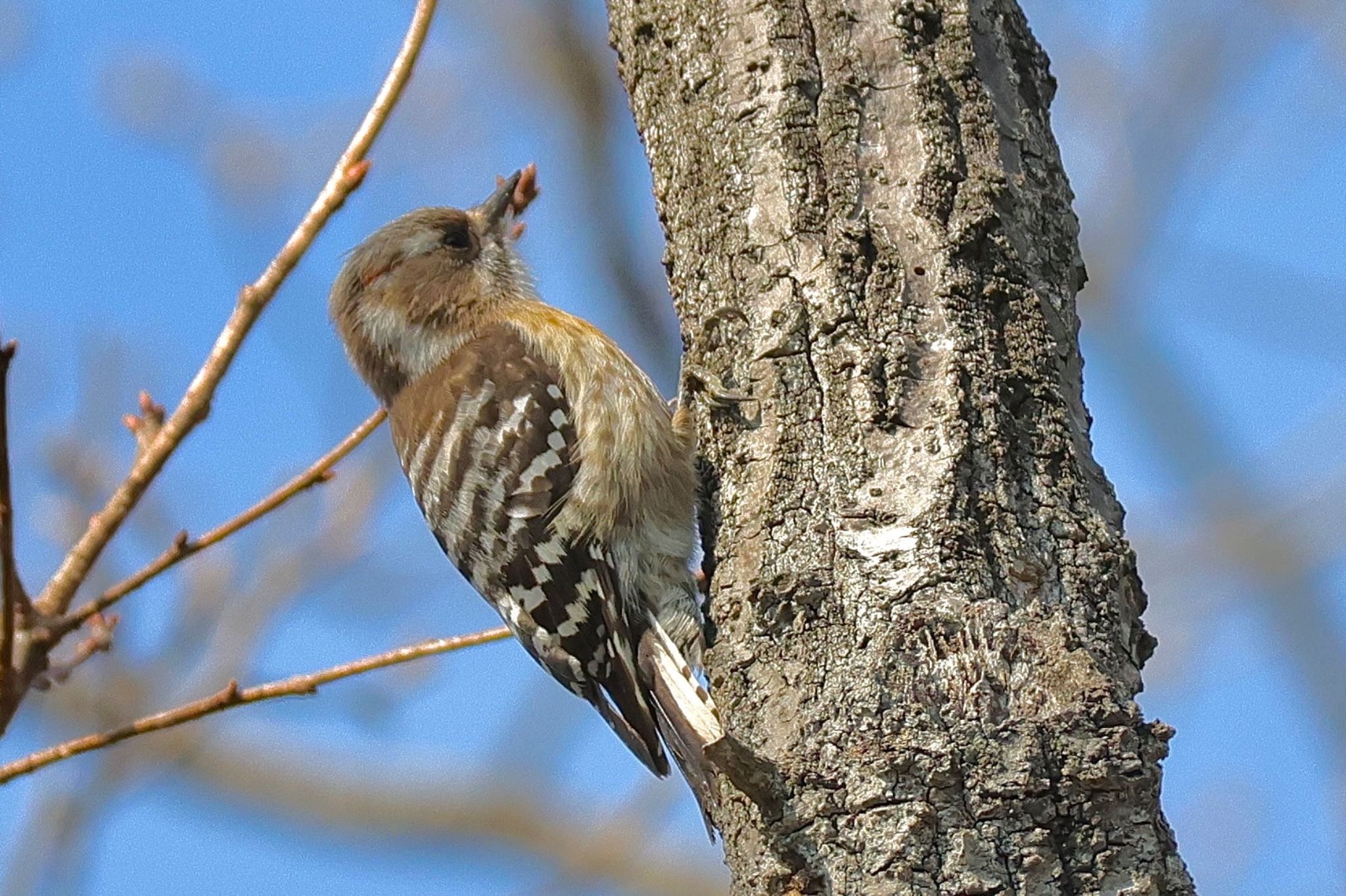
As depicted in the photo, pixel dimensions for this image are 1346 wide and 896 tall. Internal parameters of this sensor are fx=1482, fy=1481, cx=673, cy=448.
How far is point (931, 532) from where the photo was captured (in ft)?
8.35

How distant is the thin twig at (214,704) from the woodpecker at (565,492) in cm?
85

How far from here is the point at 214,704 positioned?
248 cm

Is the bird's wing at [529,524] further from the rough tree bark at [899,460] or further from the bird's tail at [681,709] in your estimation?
the rough tree bark at [899,460]

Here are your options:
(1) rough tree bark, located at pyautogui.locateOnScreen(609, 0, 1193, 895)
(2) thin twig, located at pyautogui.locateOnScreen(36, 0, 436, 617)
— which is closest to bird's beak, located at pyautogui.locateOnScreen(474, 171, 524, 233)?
(1) rough tree bark, located at pyautogui.locateOnScreen(609, 0, 1193, 895)

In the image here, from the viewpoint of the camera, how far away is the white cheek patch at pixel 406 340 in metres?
4.72

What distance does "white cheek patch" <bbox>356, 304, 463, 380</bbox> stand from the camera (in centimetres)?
472

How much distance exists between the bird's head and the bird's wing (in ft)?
0.96

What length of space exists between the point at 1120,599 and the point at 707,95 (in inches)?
54.0

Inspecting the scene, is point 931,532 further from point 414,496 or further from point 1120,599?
point 414,496

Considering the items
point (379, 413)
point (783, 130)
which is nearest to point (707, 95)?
point (783, 130)

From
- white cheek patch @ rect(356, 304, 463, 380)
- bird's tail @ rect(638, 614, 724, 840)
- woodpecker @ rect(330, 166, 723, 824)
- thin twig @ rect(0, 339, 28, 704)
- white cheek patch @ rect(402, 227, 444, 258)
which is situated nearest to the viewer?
thin twig @ rect(0, 339, 28, 704)

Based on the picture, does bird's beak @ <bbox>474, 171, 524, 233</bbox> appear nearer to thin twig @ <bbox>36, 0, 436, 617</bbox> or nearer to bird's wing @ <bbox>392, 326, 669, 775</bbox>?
bird's wing @ <bbox>392, 326, 669, 775</bbox>

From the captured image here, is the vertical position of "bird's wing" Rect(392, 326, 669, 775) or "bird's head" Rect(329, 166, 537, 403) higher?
"bird's head" Rect(329, 166, 537, 403)

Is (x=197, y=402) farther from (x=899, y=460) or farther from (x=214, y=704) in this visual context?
(x=899, y=460)
